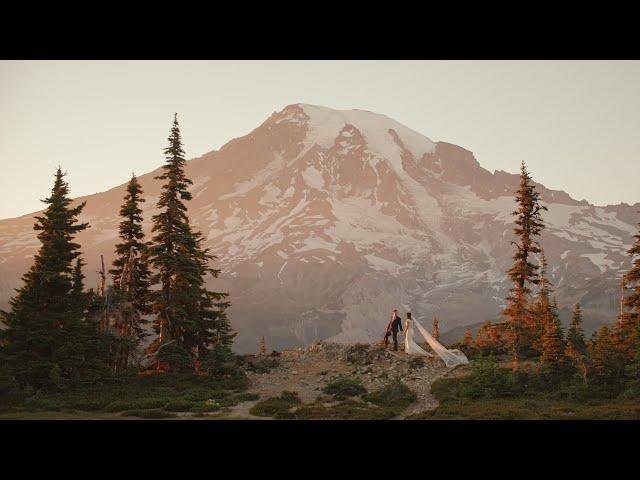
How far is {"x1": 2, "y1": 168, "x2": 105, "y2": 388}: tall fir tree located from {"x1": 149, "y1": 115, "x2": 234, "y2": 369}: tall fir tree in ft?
14.1

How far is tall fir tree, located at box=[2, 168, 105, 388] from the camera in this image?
22.1m

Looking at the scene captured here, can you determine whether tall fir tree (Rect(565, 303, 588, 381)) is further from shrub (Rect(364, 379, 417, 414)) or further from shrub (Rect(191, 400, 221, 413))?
shrub (Rect(191, 400, 221, 413))

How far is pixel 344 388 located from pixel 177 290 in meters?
10.9

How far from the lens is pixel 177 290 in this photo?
96.5ft

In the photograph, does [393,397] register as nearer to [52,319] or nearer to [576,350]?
[576,350]

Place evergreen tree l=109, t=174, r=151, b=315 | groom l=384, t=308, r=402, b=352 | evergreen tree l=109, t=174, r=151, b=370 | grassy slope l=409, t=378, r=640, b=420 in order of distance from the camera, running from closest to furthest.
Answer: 1. grassy slope l=409, t=378, r=640, b=420
2. evergreen tree l=109, t=174, r=151, b=370
3. evergreen tree l=109, t=174, r=151, b=315
4. groom l=384, t=308, r=402, b=352

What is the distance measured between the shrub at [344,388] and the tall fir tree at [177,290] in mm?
6826

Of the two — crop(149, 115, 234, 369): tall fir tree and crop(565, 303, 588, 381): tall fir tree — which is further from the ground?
crop(149, 115, 234, 369): tall fir tree

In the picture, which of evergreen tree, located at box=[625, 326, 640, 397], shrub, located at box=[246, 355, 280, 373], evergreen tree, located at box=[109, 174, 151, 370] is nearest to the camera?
evergreen tree, located at box=[625, 326, 640, 397]

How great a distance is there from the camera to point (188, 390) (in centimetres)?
2388

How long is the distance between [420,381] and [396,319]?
5677 mm

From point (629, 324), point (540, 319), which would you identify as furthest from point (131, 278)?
point (629, 324)

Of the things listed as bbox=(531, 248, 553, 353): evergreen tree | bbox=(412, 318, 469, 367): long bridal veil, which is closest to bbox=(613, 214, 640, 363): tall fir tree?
bbox=(531, 248, 553, 353): evergreen tree
